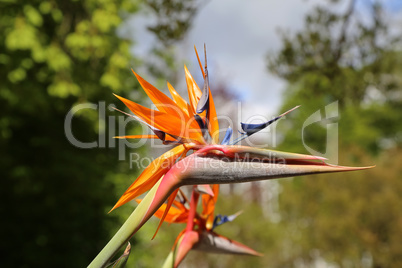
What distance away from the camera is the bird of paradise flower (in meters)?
0.57

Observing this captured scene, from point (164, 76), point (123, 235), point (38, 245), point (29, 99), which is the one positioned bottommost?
point (38, 245)

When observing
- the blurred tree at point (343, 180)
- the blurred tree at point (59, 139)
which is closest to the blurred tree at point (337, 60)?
the blurred tree at point (343, 180)

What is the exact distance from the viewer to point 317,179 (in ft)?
24.7

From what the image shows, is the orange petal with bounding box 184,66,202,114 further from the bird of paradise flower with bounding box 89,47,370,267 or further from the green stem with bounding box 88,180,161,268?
the green stem with bounding box 88,180,161,268

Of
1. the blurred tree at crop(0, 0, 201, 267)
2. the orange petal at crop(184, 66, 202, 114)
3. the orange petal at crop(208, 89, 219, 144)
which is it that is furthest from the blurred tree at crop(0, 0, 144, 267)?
the orange petal at crop(208, 89, 219, 144)

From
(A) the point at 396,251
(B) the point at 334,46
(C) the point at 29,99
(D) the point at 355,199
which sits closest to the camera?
(B) the point at 334,46

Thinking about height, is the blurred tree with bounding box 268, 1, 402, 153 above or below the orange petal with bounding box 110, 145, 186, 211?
above

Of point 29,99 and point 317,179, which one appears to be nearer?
point 29,99

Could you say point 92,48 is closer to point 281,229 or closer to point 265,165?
point 265,165

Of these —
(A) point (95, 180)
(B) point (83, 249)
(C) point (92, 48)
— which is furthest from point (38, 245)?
(C) point (92, 48)

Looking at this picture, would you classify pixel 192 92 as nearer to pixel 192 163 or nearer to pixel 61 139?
pixel 192 163

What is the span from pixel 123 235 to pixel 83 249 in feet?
16.3

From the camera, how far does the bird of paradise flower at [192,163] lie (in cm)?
57

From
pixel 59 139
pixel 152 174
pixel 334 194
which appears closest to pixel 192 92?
pixel 152 174
